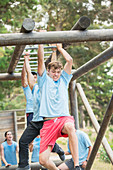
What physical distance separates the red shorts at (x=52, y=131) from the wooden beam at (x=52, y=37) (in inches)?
39.9

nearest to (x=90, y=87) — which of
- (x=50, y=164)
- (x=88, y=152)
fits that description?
(x=88, y=152)

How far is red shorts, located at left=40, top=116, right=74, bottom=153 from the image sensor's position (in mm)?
3681

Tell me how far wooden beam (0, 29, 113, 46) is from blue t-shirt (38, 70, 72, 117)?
2.71ft

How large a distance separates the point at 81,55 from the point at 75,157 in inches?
541

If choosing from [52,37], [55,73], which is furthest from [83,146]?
[52,37]

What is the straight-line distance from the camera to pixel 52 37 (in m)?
3.15

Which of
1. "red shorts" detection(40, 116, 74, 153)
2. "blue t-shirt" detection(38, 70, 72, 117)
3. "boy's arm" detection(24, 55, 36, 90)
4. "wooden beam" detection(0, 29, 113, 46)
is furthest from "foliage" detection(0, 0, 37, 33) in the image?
"wooden beam" detection(0, 29, 113, 46)

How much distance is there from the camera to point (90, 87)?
68.7 feet

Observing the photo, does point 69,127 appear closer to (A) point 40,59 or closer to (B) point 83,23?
(A) point 40,59

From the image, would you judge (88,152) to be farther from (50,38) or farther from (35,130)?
(50,38)

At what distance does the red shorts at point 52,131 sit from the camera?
368 cm

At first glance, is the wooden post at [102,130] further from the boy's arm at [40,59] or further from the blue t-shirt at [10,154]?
the blue t-shirt at [10,154]

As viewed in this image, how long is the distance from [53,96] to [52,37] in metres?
0.95

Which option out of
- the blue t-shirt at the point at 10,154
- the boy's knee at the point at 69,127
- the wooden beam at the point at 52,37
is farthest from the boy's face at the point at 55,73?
the blue t-shirt at the point at 10,154
